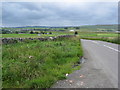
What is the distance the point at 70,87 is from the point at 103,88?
1041 millimetres

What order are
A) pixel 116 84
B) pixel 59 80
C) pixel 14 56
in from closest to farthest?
1. pixel 116 84
2. pixel 59 80
3. pixel 14 56

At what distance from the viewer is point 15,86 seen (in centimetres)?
454

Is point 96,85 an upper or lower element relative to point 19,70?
lower

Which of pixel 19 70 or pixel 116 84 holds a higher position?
pixel 19 70

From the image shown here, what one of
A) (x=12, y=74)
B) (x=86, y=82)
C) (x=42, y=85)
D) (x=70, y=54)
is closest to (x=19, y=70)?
(x=12, y=74)

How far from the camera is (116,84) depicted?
4.83 meters

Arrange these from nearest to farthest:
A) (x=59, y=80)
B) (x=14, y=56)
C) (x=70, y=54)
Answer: (x=59, y=80) → (x=14, y=56) → (x=70, y=54)

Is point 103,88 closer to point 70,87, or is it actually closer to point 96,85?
point 96,85

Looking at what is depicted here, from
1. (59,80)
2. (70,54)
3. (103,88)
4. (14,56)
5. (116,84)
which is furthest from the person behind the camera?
(70,54)

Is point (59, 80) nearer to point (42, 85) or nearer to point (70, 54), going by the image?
point (42, 85)

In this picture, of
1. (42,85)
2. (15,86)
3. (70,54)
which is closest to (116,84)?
(42,85)

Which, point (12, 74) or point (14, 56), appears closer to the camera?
point (12, 74)

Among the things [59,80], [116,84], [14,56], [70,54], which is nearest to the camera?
[116,84]

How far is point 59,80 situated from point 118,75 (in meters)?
2.52
